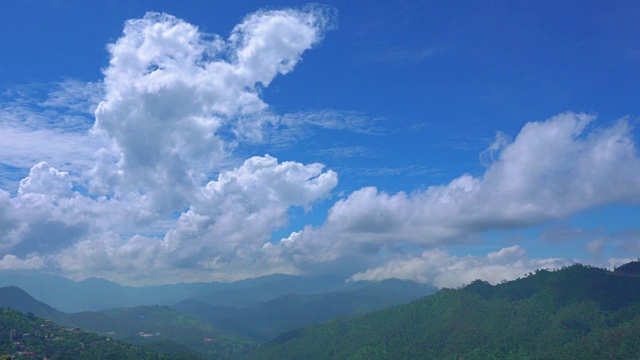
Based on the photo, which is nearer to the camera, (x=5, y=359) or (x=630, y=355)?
(x=5, y=359)
